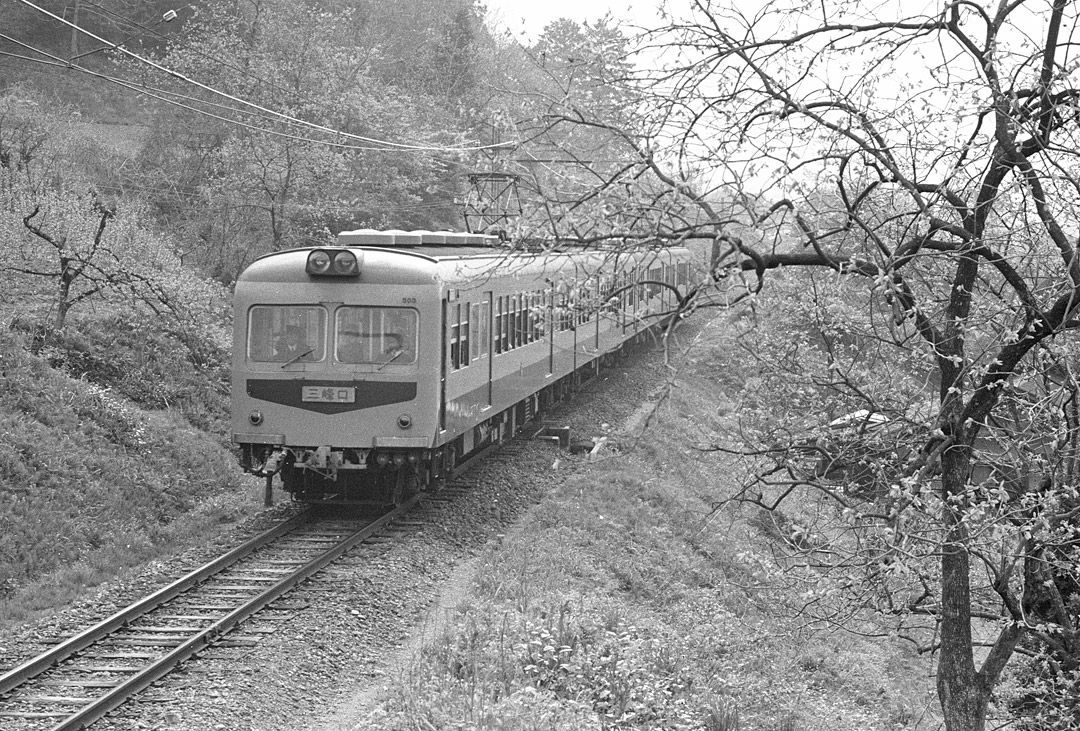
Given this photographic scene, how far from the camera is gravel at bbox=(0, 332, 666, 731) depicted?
22.5ft

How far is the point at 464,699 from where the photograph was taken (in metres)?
6.66

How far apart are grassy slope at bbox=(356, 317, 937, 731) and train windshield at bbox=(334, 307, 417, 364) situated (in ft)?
7.35

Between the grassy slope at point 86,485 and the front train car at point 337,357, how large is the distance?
137cm

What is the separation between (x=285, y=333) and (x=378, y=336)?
3.20 feet

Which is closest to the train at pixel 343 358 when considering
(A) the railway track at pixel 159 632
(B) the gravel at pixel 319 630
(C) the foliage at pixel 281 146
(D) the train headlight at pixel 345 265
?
(D) the train headlight at pixel 345 265

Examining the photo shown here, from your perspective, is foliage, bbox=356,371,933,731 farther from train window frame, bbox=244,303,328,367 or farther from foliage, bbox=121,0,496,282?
foliage, bbox=121,0,496,282

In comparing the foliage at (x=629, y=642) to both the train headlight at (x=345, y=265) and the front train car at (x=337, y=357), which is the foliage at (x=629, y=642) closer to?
the front train car at (x=337, y=357)

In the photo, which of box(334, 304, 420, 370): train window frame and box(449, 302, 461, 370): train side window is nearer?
box(334, 304, 420, 370): train window frame

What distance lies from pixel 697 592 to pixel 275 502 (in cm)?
492

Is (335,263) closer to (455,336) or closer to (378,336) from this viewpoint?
(378,336)

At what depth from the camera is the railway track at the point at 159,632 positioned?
22.1 feet

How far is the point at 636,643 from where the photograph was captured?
28.0 ft

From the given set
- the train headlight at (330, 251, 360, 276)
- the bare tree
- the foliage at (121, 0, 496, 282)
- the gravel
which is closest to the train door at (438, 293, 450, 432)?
the train headlight at (330, 251, 360, 276)

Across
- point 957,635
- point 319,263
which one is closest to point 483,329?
point 319,263
